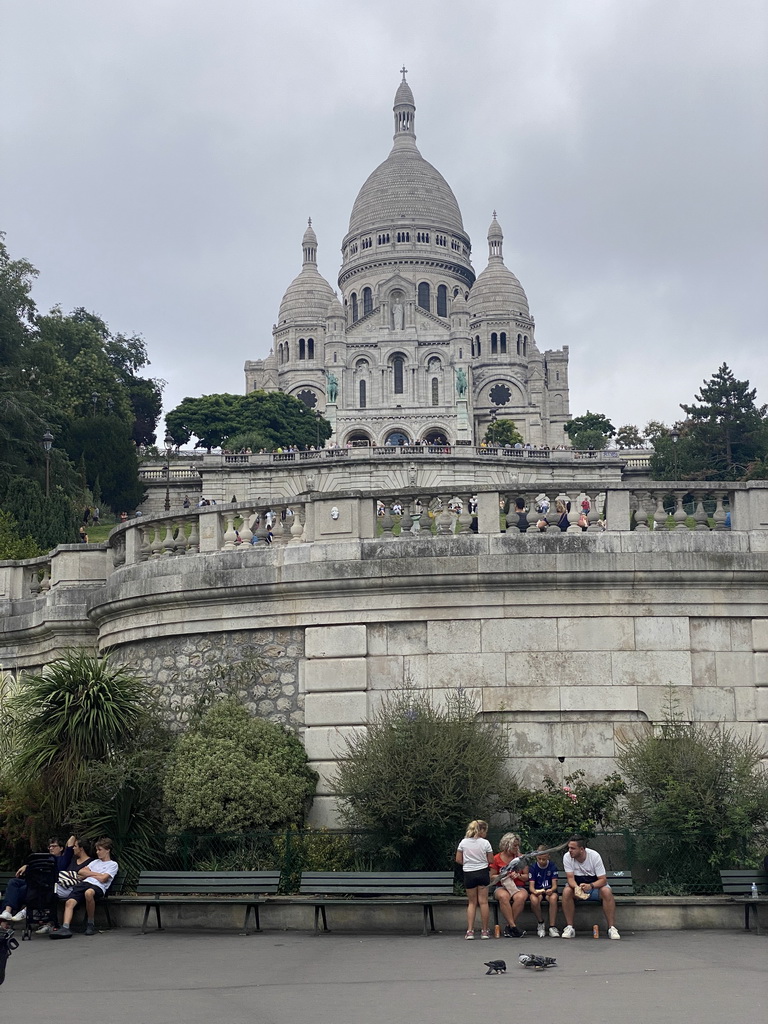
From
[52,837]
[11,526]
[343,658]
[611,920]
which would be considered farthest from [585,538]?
[11,526]

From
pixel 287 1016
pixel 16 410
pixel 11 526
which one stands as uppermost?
pixel 16 410

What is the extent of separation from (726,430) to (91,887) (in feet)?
222

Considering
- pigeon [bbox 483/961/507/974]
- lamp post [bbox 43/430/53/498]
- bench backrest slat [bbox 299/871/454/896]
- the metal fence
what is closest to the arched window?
lamp post [bbox 43/430/53/498]

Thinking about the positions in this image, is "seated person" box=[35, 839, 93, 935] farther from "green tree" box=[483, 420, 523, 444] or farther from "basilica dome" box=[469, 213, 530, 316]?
"basilica dome" box=[469, 213, 530, 316]

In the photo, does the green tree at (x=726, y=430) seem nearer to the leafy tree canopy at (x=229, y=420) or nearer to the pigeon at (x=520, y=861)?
the leafy tree canopy at (x=229, y=420)

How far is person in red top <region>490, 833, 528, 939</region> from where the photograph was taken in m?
14.0

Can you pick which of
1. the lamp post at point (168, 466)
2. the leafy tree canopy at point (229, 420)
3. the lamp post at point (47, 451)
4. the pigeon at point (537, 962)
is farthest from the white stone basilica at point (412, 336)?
the pigeon at point (537, 962)

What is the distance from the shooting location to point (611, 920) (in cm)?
1388

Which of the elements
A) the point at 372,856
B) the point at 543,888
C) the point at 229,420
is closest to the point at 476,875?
the point at 543,888

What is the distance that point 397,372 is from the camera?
520 feet

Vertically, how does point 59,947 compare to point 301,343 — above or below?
below

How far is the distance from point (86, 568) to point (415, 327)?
5658 inches

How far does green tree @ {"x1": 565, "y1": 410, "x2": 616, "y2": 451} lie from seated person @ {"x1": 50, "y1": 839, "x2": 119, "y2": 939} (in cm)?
10398

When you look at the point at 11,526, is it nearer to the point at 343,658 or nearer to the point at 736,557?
the point at 343,658
